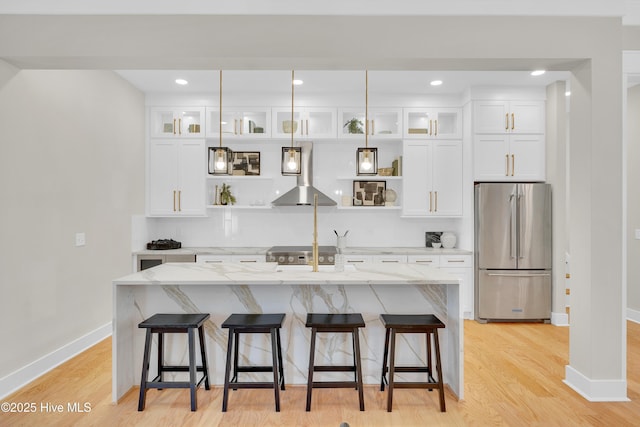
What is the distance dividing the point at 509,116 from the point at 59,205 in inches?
200

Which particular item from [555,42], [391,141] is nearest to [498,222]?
[391,141]

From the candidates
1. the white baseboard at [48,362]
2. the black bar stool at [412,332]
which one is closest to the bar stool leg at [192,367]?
the black bar stool at [412,332]

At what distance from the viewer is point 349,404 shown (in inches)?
106

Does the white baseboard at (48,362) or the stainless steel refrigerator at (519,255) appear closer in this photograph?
the white baseboard at (48,362)

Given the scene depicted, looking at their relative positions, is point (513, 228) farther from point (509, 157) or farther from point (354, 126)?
point (354, 126)

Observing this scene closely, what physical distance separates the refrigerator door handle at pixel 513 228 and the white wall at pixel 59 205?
470cm

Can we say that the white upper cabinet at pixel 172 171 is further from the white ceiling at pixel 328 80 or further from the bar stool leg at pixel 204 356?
the bar stool leg at pixel 204 356

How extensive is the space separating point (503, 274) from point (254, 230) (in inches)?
131

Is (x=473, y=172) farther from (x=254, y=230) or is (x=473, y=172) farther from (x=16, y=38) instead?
(x=16, y=38)

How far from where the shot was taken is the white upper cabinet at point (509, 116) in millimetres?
4844

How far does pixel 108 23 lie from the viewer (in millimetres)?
2742

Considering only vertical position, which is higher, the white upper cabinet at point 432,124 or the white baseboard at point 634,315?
the white upper cabinet at point 432,124

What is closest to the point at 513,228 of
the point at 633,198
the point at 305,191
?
the point at 633,198

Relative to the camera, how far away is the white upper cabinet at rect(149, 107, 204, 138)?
5125mm
